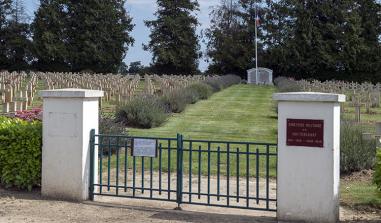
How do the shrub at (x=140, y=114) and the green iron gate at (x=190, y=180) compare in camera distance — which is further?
the shrub at (x=140, y=114)

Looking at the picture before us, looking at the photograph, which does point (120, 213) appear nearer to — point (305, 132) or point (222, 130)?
point (305, 132)

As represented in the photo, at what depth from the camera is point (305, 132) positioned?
698 cm

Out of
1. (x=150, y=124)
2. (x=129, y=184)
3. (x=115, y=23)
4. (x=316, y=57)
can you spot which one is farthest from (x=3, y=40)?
(x=129, y=184)

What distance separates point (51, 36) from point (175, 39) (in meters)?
15.5

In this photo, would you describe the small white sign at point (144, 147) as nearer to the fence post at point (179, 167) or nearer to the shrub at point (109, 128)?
the fence post at point (179, 167)

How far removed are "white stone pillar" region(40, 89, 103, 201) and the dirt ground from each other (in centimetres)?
25

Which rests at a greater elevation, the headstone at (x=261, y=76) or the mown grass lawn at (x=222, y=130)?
the headstone at (x=261, y=76)

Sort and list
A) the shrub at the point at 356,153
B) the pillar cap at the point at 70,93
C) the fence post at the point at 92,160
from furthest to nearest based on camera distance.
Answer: the shrub at the point at 356,153
the fence post at the point at 92,160
the pillar cap at the point at 70,93

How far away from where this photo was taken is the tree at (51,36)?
67.5m

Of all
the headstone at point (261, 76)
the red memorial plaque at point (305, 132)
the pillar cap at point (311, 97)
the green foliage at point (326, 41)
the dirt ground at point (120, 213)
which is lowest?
the dirt ground at point (120, 213)

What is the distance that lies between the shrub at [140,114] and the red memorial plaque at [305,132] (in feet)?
34.8

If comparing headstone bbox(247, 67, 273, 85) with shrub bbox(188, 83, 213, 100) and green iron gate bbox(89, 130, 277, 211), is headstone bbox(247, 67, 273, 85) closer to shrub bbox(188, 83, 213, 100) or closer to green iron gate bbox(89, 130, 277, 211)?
shrub bbox(188, 83, 213, 100)

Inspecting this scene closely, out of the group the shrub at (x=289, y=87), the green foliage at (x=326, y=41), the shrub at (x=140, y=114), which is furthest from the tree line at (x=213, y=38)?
the shrub at (x=140, y=114)

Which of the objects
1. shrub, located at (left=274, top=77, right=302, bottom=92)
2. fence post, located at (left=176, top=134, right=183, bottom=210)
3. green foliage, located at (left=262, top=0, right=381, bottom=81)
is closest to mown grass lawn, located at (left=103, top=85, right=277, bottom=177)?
fence post, located at (left=176, top=134, right=183, bottom=210)
